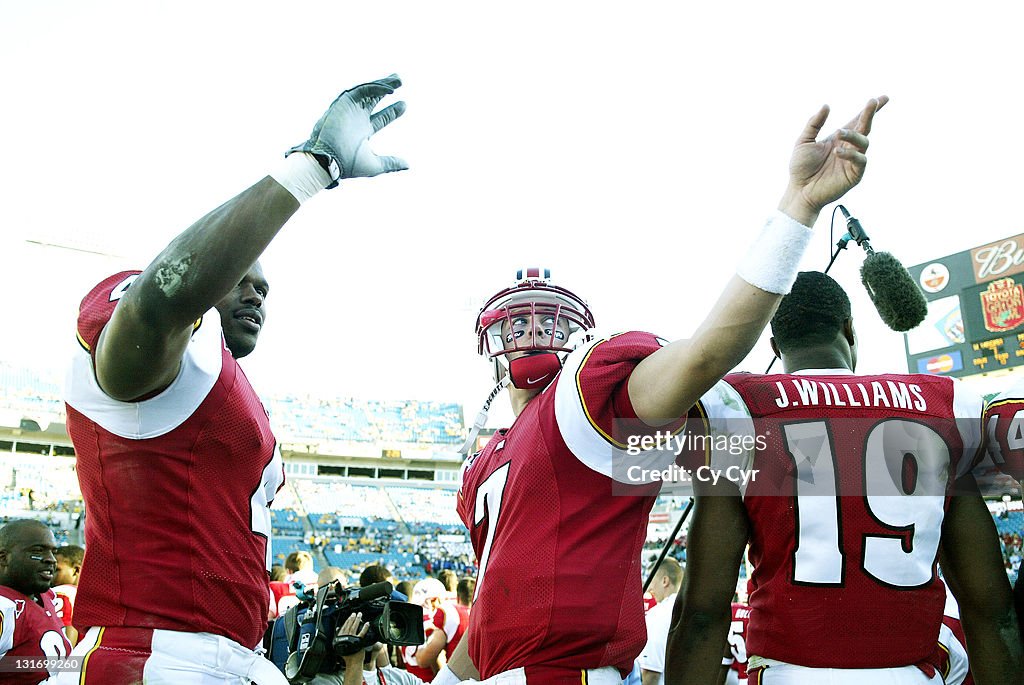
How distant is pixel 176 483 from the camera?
236cm

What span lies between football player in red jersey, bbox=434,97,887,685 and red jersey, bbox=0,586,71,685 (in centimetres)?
336

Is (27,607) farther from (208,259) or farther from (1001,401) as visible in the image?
(1001,401)

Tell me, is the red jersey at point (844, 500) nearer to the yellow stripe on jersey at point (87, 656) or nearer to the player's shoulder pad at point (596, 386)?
the player's shoulder pad at point (596, 386)

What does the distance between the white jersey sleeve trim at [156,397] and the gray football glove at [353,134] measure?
594 mm

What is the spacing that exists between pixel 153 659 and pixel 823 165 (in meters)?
2.06

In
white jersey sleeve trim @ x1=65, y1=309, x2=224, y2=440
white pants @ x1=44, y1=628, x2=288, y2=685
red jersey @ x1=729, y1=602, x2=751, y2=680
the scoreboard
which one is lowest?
red jersey @ x1=729, y1=602, x2=751, y2=680

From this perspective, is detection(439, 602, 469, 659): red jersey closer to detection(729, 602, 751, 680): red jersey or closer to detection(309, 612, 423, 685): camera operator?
detection(309, 612, 423, 685): camera operator

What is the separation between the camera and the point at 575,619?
7.97 feet

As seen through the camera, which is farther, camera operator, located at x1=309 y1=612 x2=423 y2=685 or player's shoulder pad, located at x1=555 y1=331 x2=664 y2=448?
camera operator, located at x1=309 y1=612 x2=423 y2=685

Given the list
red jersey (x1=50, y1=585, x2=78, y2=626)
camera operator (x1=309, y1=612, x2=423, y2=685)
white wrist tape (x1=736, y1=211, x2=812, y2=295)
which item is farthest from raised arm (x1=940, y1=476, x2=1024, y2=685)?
red jersey (x1=50, y1=585, x2=78, y2=626)

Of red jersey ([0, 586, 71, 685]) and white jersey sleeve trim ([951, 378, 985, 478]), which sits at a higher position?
white jersey sleeve trim ([951, 378, 985, 478])

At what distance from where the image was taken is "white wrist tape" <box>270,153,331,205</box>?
74.9 inches

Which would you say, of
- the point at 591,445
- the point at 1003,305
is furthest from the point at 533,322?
the point at 1003,305

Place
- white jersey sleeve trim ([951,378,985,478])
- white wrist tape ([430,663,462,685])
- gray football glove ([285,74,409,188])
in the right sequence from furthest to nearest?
white wrist tape ([430,663,462,685]) → white jersey sleeve trim ([951,378,985,478]) → gray football glove ([285,74,409,188])
